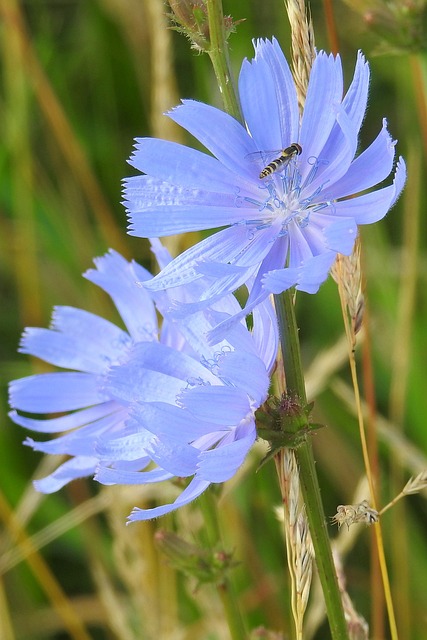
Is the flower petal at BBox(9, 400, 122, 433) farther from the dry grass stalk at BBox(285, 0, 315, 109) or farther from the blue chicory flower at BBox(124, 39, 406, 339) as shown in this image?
the dry grass stalk at BBox(285, 0, 315, 109)

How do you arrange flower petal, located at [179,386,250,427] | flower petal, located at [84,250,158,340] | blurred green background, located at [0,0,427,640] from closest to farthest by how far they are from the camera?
flower petal, located at [179,386,250,427] → flower petal, located at [84,250,158,340] → blurred green background, located at [0,0,427,640]

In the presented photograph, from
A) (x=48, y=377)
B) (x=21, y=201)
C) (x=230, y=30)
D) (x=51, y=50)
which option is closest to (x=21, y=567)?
(x=21, y=201)

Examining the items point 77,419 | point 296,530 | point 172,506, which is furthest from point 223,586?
point 172,506

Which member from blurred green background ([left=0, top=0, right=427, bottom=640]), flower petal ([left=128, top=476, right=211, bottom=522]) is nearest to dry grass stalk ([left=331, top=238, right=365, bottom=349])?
flower petal ([left=128, top=476, right=211, bottom=522])

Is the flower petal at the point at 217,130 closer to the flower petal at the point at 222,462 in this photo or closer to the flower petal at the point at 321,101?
the flower petal at the point at 321,101

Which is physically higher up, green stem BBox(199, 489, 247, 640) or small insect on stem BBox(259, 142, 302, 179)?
small insect on stem BBox(259, 142, 302, 179)

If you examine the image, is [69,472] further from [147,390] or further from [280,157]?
[280,157]
